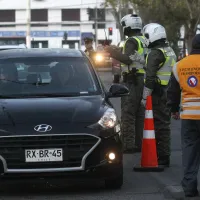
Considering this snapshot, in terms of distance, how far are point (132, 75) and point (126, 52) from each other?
365 millimetres

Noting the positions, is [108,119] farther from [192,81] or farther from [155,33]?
[155,33]

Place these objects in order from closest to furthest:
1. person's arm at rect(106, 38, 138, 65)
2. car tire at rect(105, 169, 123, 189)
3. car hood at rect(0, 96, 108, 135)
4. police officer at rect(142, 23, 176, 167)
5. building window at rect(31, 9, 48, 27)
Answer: car hood at rect(0, 96, 108, 135), car tire at rect(105, 169, 123, 189), police officer at rect(142, 23, 176, 167), person's arm at rect(106, 38, 138, 65), building window at rect(31, 9, 48, 27)

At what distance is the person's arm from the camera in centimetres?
1069

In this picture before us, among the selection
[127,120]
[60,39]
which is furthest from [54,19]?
[127,120]

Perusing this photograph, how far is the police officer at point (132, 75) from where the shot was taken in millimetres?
10805

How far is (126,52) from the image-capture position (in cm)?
1082

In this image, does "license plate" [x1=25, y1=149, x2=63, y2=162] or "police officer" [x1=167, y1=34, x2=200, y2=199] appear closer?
"police officer" [x1=167, y1=34, x2=200, y2=199]

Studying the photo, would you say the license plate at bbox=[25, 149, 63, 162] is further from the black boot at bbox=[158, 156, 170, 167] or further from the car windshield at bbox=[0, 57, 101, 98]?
the black boot at bbox=[158, 156, 170, 167]

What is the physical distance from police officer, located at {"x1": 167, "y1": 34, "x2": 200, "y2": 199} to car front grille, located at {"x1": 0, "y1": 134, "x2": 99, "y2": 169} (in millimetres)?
958

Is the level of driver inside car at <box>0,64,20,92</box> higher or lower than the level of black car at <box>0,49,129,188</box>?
higher

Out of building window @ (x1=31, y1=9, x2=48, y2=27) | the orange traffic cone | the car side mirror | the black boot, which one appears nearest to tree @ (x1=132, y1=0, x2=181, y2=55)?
building window @ (x1=31, y1=9, x2=48, y2=27)

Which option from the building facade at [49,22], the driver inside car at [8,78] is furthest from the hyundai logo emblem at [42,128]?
the building facade at [49,22]

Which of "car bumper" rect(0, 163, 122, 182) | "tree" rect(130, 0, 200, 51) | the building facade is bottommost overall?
the building facade

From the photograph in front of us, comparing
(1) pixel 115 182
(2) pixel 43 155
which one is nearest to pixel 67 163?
(2) pixel 43 155
